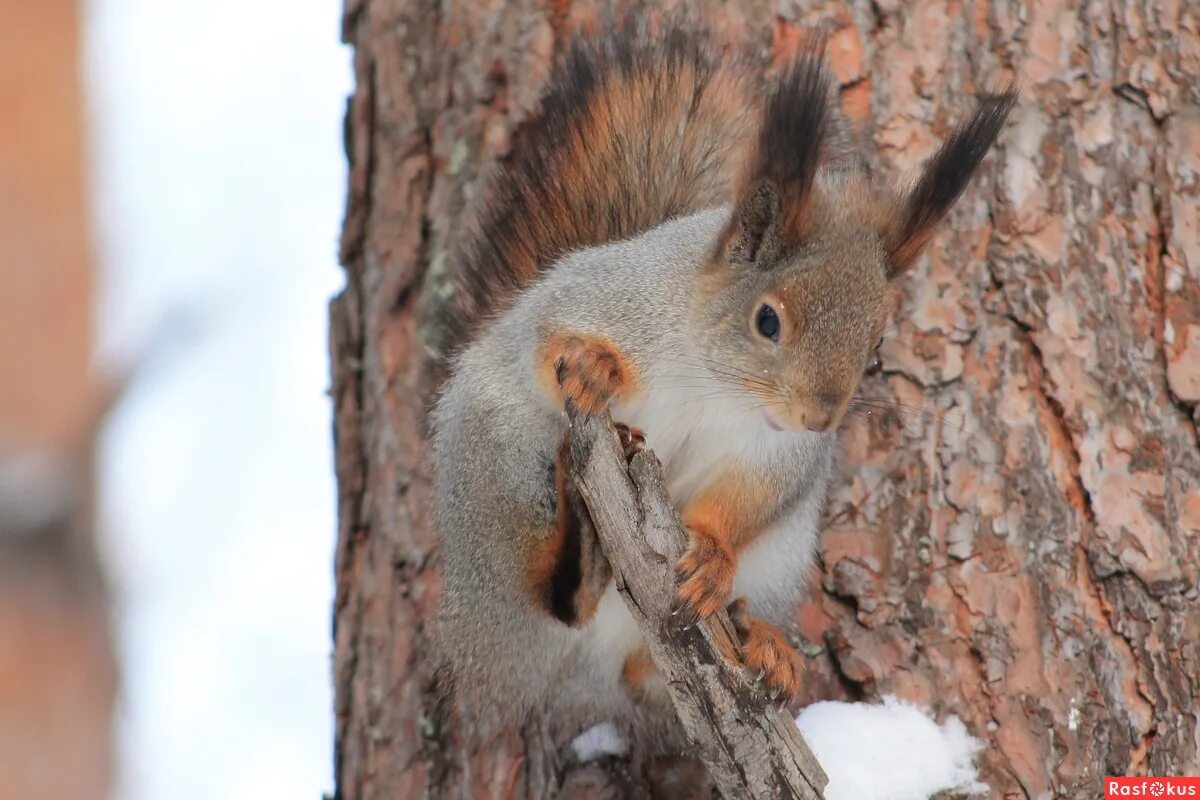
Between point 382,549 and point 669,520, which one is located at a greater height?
point 669,520

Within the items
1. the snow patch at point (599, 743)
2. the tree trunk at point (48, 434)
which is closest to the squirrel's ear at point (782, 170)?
the snow patch at point (599, 743)

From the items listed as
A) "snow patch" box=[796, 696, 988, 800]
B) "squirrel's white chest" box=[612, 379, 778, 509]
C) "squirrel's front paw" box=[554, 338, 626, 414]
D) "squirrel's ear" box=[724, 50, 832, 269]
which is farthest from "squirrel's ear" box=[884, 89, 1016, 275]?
"snow patch" box=[796, 696, 988, 800]

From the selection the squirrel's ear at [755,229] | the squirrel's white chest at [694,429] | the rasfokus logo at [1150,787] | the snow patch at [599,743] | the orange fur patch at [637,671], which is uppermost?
the squirrel's ear at [755,229]

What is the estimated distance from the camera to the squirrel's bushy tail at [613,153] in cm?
169

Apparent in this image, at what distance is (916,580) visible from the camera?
1.53 m

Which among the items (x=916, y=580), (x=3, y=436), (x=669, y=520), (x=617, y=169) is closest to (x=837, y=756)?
(x=916, y=580)

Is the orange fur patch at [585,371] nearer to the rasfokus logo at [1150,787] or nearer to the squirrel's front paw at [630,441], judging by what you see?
the squirrel's front paw at [630,441]

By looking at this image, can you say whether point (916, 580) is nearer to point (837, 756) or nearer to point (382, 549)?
point (837, 756)

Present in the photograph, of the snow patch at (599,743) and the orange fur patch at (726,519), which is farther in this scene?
the snow patch at (599,743)

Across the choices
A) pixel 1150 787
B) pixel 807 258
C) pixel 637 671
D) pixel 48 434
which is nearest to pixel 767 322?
pixel 807 258

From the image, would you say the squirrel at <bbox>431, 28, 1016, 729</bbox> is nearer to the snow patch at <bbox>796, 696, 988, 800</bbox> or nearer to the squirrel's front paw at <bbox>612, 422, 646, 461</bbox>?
the squirrel's front paw at <bbox>612, 422, 646, 461</bbox>

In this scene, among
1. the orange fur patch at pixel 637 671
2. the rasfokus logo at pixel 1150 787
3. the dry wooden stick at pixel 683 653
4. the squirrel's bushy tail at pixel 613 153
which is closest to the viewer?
the dry wooden stick at pixel 683 653

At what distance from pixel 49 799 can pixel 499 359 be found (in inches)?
54.1

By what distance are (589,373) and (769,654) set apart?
1.18 ft
